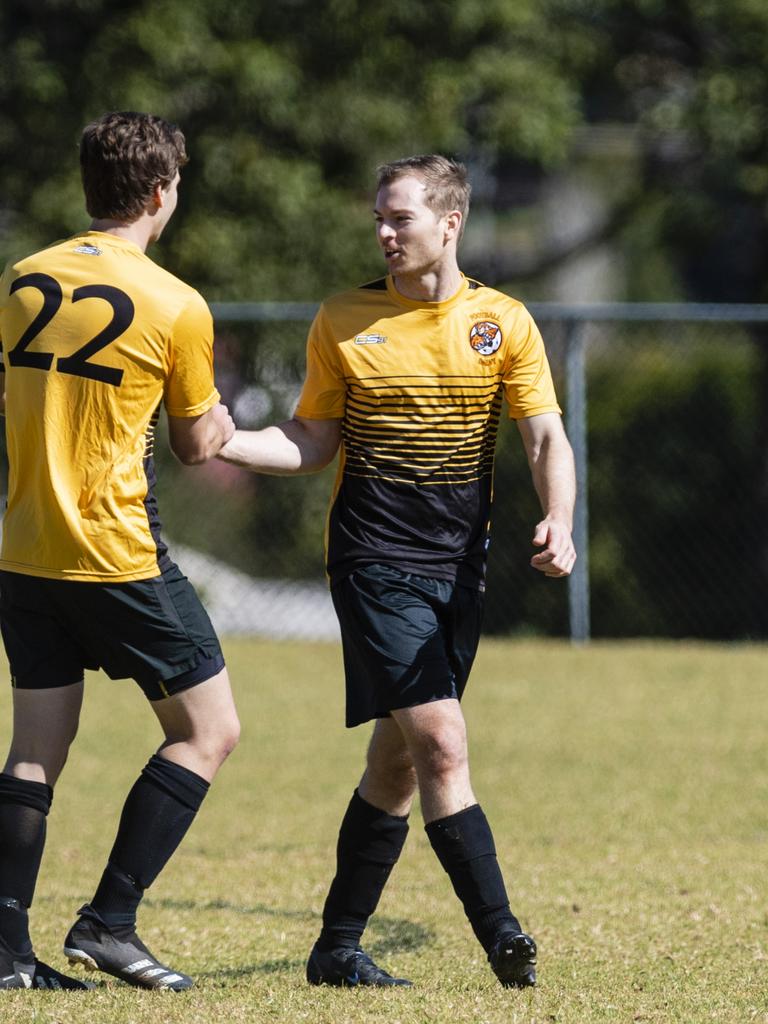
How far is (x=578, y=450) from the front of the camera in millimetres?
13094

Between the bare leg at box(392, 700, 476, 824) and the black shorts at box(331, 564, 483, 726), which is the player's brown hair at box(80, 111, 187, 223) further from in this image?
the bare leg at box(392, 700, 476, 824)

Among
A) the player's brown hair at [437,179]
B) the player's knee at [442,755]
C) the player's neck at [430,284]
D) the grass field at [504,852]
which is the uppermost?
the player's brown hair at [437,179]

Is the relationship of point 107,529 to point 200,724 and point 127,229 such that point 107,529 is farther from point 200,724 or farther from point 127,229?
point 127,229

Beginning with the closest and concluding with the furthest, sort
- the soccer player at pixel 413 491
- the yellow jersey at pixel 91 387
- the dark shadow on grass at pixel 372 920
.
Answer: the yellow jersey at pixel 91 387, the soccer player at pixel 413 491, the dark shadow on grass at pixel 372 920

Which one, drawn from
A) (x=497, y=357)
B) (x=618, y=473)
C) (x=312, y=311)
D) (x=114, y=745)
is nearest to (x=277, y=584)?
(x=312, y=311)

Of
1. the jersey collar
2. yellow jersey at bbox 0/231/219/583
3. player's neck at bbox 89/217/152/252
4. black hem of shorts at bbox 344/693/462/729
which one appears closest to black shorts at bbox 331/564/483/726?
black hem of shorts at bbox 344/693/462/729

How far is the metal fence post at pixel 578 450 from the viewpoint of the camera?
13.0 m

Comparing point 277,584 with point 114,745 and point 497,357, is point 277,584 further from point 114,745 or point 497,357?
point 497,357

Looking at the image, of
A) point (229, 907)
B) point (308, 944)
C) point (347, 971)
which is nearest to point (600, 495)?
point (229, 907)

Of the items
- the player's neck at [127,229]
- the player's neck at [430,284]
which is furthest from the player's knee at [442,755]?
the player's neck at [127,229]

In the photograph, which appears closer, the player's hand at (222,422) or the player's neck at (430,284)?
the player's hand at (222,422)

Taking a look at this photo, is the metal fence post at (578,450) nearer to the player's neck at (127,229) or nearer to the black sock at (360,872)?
the black sock at (360,872)

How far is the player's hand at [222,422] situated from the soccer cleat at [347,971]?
54.9 inches

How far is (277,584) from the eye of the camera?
539 inches
